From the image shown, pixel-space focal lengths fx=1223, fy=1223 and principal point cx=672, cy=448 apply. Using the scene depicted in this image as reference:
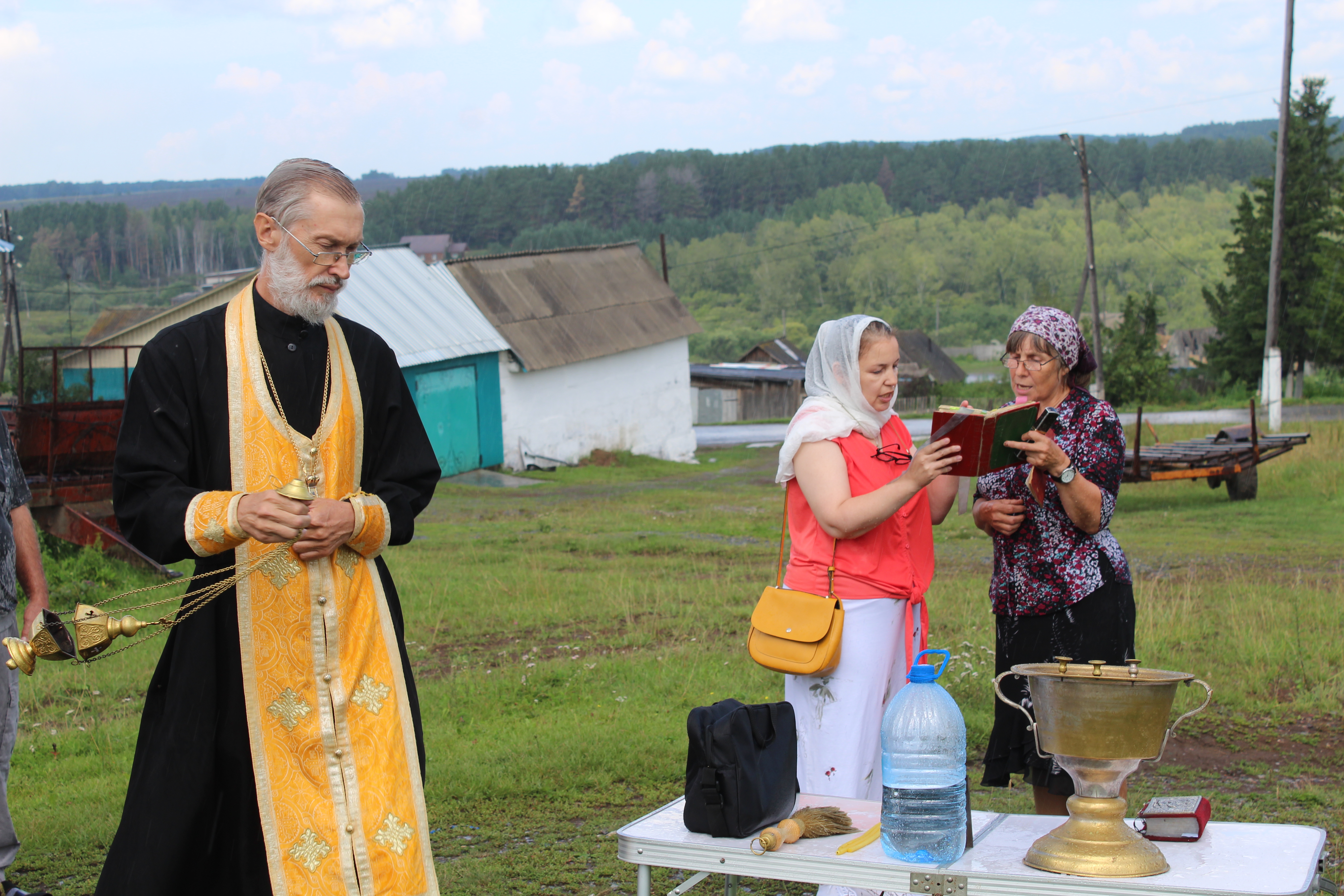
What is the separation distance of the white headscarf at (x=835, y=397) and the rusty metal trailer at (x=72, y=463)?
775cm

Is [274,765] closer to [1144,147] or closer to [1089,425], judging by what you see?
[1089,425]

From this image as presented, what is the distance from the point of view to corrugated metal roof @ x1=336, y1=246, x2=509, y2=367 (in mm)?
22234

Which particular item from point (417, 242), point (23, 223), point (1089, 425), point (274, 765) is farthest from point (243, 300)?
point (23, 223)

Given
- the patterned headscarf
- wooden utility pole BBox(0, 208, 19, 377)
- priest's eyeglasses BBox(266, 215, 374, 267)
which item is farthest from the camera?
wooden utility pole BBox(0, 208, 19, 377)

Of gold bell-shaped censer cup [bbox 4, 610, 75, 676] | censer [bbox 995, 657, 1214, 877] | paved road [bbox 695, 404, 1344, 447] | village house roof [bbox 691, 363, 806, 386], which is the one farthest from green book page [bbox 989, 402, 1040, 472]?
village house roof [bbox 691, 363, 806, 386]

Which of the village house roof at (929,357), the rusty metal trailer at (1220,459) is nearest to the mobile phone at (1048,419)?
the rusty metal trailer at (1220,459)

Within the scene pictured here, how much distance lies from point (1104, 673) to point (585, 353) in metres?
24.5

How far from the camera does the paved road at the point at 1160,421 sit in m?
31.5

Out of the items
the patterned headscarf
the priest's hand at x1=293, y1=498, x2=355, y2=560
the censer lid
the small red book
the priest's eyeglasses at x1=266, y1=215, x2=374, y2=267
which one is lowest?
the small red book

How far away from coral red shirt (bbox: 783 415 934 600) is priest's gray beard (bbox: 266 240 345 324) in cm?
155

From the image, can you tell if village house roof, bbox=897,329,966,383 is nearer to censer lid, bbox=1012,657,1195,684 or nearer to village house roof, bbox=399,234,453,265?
village house roof, bbox=399,234,453,265

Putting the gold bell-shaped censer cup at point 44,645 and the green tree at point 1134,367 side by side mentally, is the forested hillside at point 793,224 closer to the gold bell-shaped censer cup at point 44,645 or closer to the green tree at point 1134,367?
the green tree at point 1134,367

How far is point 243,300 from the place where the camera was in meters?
2.98

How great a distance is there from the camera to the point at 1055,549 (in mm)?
3855
